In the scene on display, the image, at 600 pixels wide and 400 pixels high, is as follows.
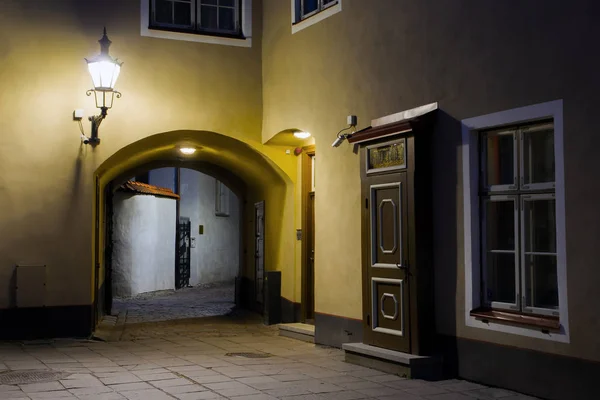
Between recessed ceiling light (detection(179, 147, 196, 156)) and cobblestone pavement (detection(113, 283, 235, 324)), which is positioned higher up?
recessed ceiling light (detection(179, 147, 196, 156))

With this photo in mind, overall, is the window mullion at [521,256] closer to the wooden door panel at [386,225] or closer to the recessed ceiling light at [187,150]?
the wooden door panel at [386,225]

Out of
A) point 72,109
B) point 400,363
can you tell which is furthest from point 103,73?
point 400,363

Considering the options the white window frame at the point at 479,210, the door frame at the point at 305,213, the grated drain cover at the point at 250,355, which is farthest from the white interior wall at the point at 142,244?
the white window frame at the point at 479,210

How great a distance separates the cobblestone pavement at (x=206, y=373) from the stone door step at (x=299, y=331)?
16cm

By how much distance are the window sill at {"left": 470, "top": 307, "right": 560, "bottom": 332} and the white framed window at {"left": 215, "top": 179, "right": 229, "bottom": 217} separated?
2072cm

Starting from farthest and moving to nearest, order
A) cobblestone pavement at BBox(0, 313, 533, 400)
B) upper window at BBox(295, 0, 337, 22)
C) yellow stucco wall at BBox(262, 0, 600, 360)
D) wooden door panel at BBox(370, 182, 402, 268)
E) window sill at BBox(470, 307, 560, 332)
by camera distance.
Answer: upper window at BBox(295, 0, 337, 22) → wooden door panel at BBox(370, 182, 402, 268) → cobblestone pavement at BBox(0, 313, 533, 400) → window sill at BBox(470, 307, 560, 332) → yellow stucco wall at BBox(262, 0, 600, 360)

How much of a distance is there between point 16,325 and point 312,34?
6.27m

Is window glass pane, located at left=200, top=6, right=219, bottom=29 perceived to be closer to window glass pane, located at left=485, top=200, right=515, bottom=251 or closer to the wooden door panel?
the wooden door panel

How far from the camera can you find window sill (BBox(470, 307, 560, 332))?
23.4ft

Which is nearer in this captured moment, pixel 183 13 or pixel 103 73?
pixel 103 73

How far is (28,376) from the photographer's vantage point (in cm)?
834

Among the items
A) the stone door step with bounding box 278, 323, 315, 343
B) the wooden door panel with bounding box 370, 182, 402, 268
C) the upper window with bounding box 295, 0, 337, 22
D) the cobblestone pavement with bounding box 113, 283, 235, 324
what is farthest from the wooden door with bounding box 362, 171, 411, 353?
the cobblestone pavement with bounding box 113, 283, 235, 324

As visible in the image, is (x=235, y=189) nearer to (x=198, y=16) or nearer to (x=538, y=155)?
(x=198, y=16)

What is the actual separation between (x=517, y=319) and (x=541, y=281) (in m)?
0.46
